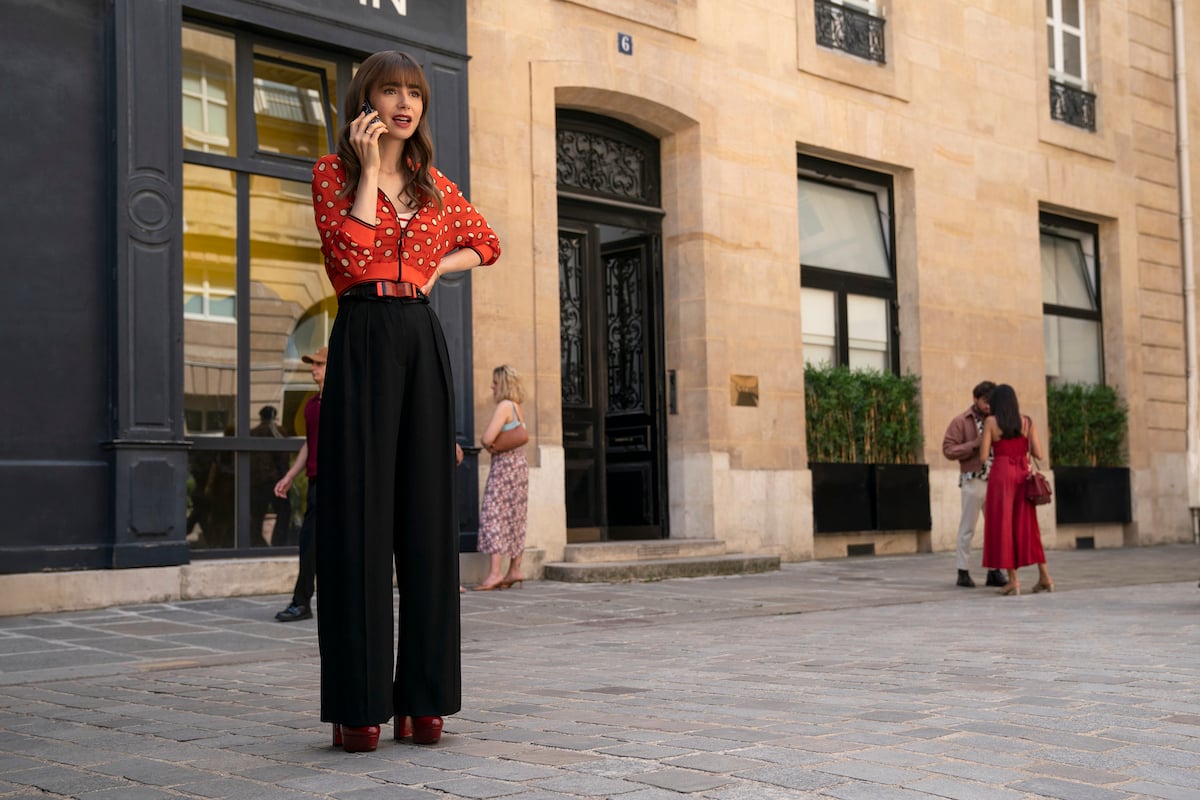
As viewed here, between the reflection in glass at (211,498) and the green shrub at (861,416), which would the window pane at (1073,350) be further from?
the reflection in glass at (211,498)

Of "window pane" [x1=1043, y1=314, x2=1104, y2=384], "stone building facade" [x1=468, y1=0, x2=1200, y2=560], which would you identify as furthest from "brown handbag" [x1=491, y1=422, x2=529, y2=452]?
"window pane" [x1=1043, y1=314, x2=1104, y2=384]

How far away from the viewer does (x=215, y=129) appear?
1034cm

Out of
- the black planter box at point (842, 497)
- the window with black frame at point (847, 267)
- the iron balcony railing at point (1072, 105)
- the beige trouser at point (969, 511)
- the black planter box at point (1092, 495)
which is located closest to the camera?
the beige trouser at point (969, 511)

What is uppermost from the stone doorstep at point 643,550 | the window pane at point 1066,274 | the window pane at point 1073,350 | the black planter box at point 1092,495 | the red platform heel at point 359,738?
the window pane at point 1066,274

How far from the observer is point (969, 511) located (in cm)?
1120

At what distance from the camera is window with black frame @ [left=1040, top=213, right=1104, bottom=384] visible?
18.1 metres

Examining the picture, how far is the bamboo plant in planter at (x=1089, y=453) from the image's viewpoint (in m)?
17.5

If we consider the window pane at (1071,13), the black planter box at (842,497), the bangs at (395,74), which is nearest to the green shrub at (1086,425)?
the black planter box at (842,497)

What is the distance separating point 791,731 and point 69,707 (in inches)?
107

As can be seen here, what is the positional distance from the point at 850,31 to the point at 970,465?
6.18m

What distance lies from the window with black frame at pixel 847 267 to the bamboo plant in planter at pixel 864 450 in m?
0.34

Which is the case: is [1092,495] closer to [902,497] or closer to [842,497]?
[902,497]

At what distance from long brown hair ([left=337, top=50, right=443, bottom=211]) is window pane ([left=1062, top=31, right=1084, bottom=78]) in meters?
15.9

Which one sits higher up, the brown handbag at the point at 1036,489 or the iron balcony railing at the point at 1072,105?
the iron balcony railing at the point at 1072,105
